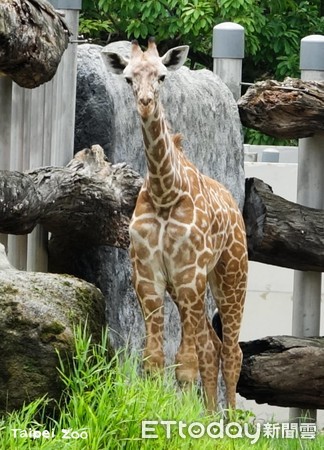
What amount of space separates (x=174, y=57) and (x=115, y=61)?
25 centimetres

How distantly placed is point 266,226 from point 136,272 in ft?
5.97

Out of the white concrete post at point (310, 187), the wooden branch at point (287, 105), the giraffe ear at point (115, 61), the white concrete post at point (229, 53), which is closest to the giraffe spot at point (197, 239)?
the giraffe ear at point (115, 61)

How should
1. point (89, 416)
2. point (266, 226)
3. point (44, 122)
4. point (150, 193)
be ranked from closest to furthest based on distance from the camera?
point (89, 416)
point (150, 193)
point (44, 122)
point (266, 226)

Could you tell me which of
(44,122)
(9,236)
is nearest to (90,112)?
(44,122)

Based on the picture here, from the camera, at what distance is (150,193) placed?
6.57 meters

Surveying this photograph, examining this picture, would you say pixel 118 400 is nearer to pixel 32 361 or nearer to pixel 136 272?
pixel 32 361

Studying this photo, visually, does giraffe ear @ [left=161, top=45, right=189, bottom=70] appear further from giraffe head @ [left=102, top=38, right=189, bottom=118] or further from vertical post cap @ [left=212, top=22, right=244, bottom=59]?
vertical post cap @ [left=212, top=22, right=244, bottom=59]

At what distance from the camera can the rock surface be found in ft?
17.7

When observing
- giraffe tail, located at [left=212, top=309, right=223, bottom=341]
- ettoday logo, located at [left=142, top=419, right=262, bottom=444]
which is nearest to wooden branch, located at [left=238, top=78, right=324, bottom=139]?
giraffe tail, located at [left=212, top=309, right=223, bottom=341]

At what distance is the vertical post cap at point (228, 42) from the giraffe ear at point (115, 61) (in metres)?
2.36

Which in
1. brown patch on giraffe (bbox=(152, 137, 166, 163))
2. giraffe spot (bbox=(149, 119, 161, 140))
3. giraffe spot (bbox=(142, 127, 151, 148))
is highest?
giraffe spot (bbox=(149, 119, 161, 140))

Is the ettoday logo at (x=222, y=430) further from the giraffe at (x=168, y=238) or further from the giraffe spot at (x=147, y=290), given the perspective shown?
the giraffe spot at (x=147, y=290)

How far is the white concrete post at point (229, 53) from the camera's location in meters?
8.77

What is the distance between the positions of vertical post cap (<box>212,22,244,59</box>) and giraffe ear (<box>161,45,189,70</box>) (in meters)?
2.28
